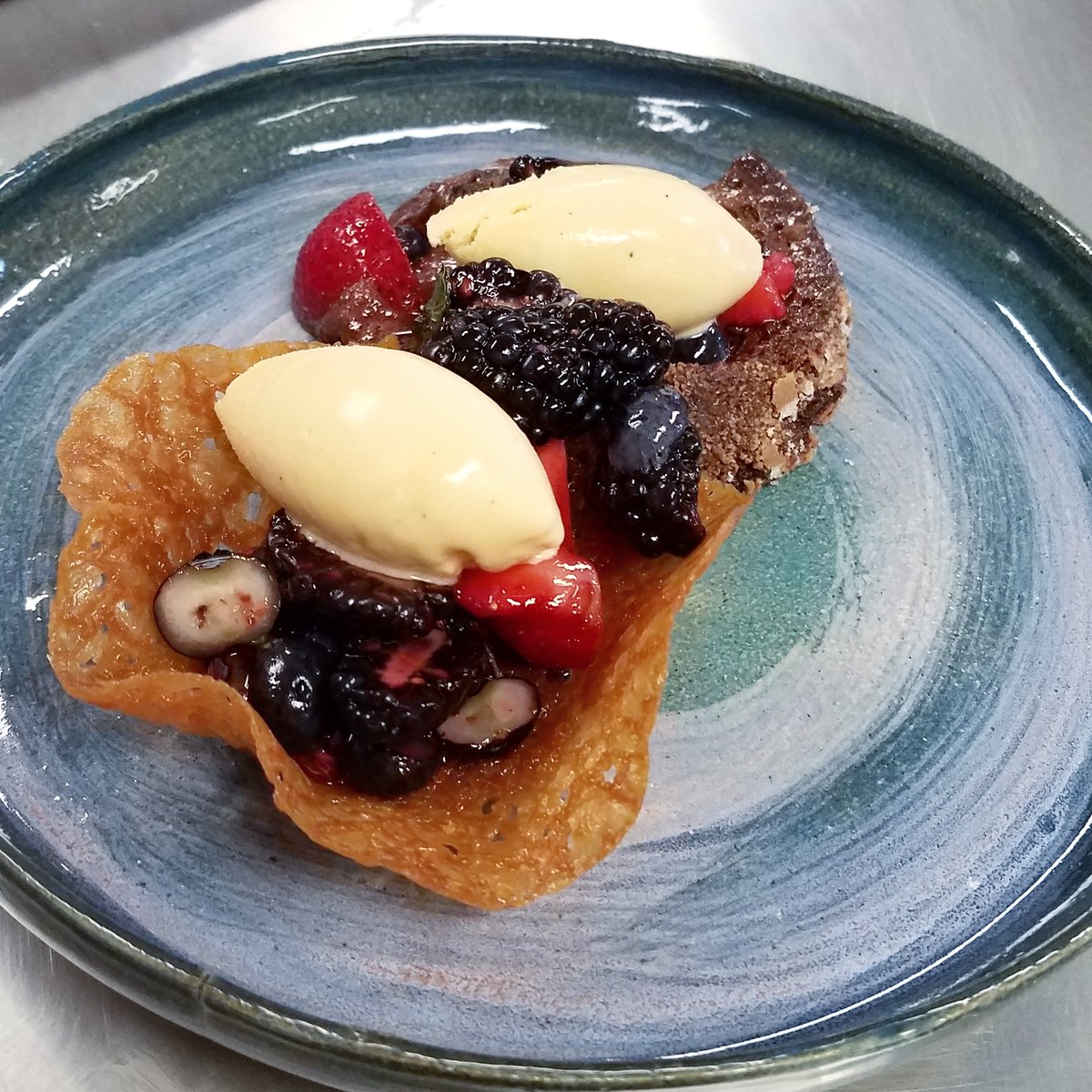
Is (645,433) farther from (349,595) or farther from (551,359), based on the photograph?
(349,595)

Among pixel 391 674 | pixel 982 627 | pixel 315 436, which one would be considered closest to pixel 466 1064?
pixel 391 674

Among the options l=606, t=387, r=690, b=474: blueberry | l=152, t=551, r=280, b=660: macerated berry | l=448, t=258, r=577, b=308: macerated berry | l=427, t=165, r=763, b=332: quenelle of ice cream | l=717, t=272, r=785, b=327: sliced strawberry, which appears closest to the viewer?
l=152, t=551, r=280, b=660: macerated berry

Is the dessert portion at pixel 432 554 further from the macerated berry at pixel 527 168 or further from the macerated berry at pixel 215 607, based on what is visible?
the macerated berry at pixel 527 168

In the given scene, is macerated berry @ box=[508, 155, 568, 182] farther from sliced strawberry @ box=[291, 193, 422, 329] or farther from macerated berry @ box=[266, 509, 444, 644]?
macerated berry @ box=[266, 509, 444, 644]

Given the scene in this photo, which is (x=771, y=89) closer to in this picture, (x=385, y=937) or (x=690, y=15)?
(x=690, y=15)

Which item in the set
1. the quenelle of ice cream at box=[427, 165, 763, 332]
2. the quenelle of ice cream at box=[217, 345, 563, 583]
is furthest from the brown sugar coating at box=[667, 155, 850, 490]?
the quenelle of ice cream at box=[217, 345, 563, 583]

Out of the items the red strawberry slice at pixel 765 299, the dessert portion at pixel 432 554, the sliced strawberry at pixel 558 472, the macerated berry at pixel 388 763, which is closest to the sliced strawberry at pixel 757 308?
the red strawberry slice at pixel 765 299

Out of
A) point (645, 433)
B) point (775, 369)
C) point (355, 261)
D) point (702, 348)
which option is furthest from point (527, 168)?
point (645, 433)
